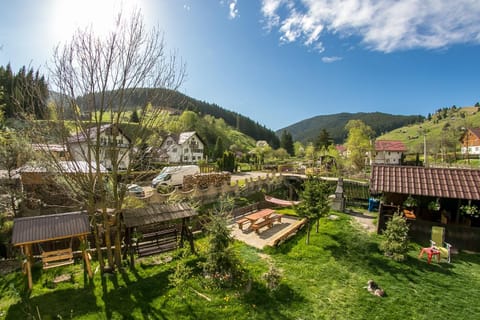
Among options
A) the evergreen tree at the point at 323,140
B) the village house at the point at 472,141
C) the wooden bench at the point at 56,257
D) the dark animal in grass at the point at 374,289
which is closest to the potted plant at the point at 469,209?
the dark animal in grass at the point at 374,289

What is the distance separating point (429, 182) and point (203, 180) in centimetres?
1424

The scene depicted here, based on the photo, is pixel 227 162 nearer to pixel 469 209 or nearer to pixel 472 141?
pixel 469 209

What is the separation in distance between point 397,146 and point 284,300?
60924 mm

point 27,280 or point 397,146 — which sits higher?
point 397,146

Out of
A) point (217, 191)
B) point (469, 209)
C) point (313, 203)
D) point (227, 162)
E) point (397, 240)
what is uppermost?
point (227, 162)

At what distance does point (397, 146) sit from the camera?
181ft

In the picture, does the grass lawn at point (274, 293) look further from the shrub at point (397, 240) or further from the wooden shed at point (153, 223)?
the wooden shed at point (153, 223)

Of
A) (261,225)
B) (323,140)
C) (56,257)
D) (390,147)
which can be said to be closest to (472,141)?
(390,147)

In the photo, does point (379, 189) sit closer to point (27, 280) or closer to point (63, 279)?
point (63, 279)

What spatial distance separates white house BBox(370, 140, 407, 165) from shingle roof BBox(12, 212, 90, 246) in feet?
190

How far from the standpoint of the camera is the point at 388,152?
182ft

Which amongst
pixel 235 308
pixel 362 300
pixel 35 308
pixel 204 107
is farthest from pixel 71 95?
pixel 204 107

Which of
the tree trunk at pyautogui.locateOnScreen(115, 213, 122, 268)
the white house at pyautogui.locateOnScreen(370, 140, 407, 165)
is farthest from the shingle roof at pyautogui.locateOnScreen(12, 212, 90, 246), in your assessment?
the white house at pyautogui.locateOnScreen(370, 140, 407, 165)

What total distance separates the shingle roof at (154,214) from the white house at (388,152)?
5514 cm
